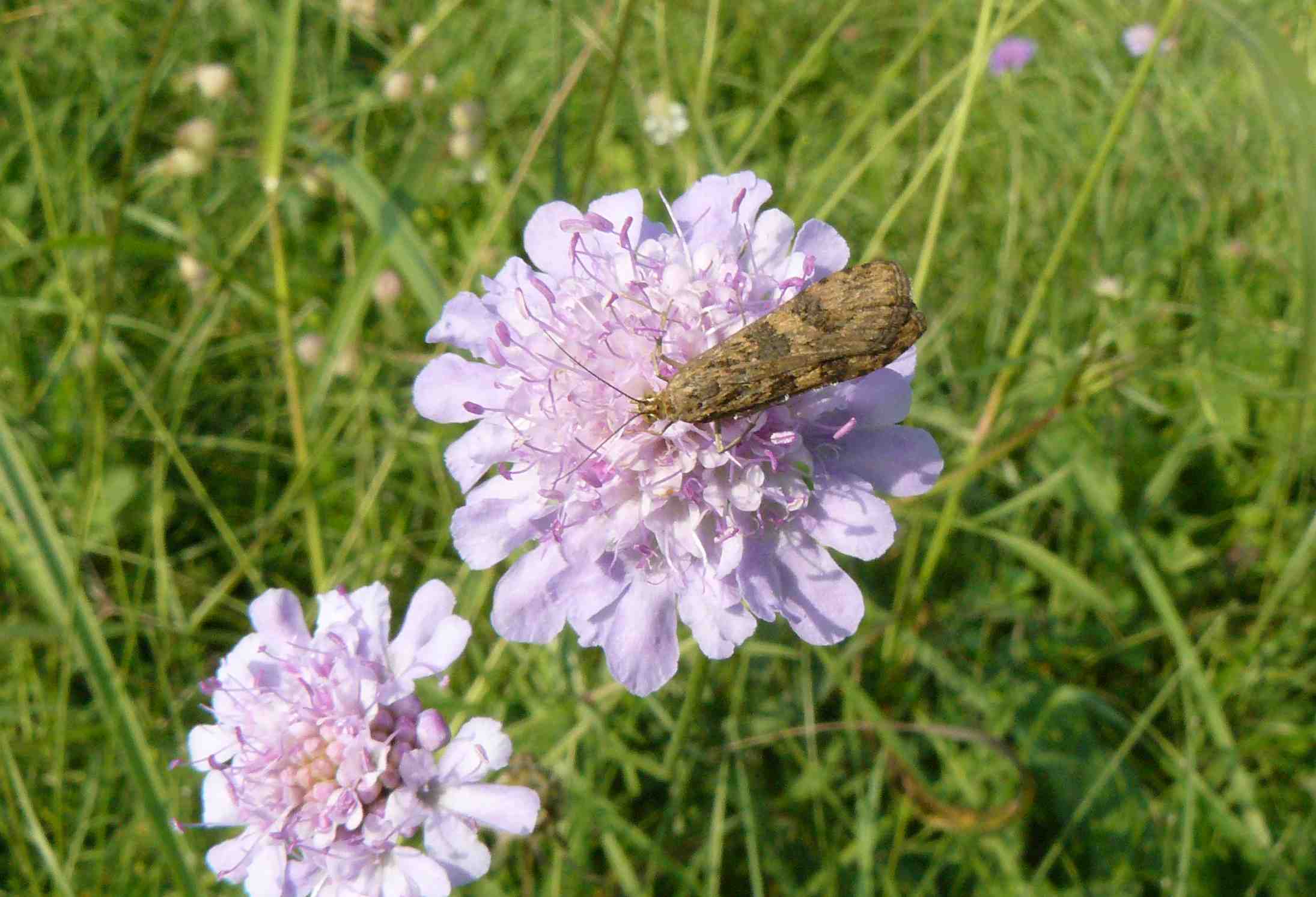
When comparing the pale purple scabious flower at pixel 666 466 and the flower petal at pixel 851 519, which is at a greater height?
the pale purple scabious flower at pixel 666 466

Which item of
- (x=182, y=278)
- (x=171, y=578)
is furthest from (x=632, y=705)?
(x=182, y=278)

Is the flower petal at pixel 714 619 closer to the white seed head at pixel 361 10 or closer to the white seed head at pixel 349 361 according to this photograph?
the white seed head at pixel 349 361

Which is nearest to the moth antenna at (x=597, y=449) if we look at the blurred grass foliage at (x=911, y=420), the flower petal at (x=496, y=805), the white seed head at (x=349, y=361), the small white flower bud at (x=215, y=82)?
the flower petal at (x=496, y=805)

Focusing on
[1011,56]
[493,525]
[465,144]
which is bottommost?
[1011,56]

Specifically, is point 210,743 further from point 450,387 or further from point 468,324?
point 468,324

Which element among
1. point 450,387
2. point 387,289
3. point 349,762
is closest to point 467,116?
point 387,289

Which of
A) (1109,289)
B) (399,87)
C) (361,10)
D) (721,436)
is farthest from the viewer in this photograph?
(361,10)
